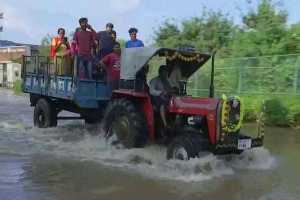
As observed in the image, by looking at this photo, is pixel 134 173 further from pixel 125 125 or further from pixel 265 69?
pixel 265 69

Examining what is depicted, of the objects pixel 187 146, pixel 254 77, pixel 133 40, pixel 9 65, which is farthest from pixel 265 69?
pixel 9 65

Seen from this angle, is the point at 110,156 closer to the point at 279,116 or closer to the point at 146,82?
the point at 146,82

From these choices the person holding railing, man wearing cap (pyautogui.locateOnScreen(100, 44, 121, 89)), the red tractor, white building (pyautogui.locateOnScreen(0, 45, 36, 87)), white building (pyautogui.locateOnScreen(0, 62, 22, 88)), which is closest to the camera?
the red tractor

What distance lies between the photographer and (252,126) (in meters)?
17.3

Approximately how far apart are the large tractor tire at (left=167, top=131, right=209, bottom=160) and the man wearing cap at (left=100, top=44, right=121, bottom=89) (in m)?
3.25

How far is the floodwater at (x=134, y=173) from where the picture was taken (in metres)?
8.45

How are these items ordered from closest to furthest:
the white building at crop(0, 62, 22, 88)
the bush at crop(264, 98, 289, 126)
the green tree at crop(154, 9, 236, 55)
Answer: the bush at crop(264, 98, 289, 126) → the green tree at crop(154, 9, 236, 55) → the white building at crop(0, 62, 22, 88)

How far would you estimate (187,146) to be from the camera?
32.9 feet

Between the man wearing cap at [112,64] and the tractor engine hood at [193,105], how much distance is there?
2.70 m

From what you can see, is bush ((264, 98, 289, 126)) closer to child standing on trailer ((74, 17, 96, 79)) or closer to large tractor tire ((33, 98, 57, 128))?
child standing on trailer ((74, 17, 96, 79))

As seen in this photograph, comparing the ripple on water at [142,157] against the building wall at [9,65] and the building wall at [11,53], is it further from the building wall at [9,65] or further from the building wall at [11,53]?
the building wall at [11,53]

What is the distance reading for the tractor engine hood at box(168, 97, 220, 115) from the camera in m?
10.1

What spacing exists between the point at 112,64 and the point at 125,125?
2165 millimetres

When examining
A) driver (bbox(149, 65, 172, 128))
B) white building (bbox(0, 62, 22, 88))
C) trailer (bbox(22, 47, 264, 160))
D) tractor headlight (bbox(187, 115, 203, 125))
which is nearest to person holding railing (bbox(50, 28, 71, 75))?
trailer (bbox(22, 47, 264, 160))
